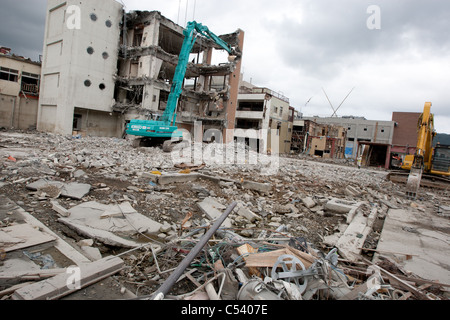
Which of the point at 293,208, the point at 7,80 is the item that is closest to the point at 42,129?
the point at 7,80

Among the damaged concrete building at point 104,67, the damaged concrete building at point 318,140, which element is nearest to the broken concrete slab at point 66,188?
the damaged concrete building at point 104,67

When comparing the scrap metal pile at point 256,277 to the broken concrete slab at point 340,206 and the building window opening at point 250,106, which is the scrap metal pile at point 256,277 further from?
the building window opening at point 250,106

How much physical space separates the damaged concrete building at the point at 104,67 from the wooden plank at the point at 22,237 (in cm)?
1927

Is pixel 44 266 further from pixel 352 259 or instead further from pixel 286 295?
pixel 352 259

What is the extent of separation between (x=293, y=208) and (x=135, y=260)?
15.0 ft

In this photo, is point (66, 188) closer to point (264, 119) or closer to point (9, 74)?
point (9, 74)

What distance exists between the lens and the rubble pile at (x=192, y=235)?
2.73 m

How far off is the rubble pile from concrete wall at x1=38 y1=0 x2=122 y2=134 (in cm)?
1593

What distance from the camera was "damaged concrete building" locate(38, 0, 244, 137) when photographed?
70.5 ft

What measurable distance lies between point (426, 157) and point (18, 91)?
109 ft

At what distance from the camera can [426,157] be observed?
15.5 meters

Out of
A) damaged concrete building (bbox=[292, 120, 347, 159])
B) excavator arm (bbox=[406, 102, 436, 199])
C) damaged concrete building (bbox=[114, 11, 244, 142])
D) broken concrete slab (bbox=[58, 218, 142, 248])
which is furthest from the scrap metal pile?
damaged concrete building (bbox=[292, 120, 347, 159])

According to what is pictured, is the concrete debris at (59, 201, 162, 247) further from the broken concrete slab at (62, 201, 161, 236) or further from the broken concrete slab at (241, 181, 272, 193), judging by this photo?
the broken concrete slab at (241, 181, 272, 193)
